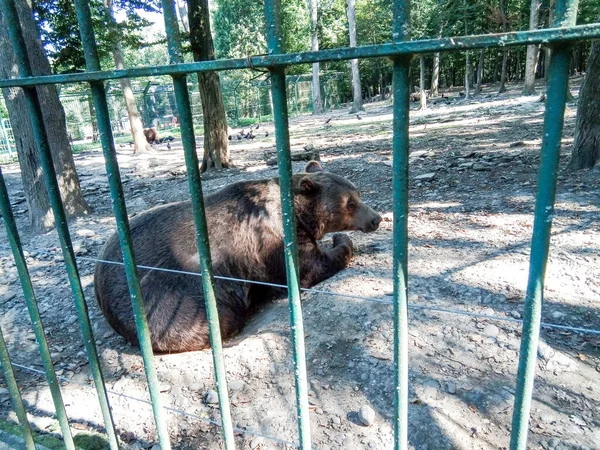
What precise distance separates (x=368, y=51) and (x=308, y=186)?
312cm

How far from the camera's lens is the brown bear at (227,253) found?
3.29 meters

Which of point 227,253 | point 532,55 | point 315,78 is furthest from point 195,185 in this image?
point 315,78

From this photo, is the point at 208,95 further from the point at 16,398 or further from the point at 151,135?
the point at 151,135

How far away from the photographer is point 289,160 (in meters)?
1.17

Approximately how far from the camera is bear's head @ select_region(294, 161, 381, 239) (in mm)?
4184

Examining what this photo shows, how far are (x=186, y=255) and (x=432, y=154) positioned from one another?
675cm

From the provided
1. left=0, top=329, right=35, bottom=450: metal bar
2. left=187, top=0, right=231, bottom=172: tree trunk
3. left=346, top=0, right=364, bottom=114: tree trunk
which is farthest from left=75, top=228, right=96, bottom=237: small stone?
left=346, top=0, right=364, bottom=114: tree trunk

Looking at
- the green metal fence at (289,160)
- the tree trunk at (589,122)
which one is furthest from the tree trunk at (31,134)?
the tree trunk at (589,122)

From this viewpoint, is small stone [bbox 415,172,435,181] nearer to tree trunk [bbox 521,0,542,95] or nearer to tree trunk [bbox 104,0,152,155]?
tree trunk [bbox 104,0,152,155]

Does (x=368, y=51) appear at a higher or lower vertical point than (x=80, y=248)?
higher

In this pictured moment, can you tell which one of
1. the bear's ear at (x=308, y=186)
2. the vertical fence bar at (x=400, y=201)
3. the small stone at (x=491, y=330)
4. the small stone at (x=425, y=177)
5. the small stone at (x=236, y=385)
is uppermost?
the vertical fence bar at (x=400, y=201)

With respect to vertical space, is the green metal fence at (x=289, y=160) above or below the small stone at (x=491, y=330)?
above

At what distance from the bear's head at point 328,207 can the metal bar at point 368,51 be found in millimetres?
2803

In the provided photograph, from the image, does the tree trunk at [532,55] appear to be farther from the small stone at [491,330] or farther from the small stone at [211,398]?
the small stone at [211,398]
